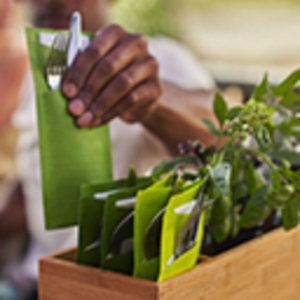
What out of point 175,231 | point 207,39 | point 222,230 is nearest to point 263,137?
point 222,230

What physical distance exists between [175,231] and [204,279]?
0.09 m

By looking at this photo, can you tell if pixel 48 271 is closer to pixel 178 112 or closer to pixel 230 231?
pixel 230 231

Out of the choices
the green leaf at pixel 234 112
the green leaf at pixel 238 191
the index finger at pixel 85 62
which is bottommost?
the green leaf at pixel 238 191

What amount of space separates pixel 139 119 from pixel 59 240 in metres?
0.35

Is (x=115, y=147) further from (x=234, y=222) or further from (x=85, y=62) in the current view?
(x=234, y=222)

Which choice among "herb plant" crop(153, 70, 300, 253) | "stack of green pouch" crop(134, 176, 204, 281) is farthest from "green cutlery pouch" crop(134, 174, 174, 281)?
"herb plant" crop(153, 70, 300, 253)

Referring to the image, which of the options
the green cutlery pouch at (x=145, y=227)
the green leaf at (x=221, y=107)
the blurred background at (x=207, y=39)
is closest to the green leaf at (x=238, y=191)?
the green leaf at (x=221, y=107)

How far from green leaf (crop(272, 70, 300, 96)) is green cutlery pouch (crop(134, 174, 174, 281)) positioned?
0.37 metres

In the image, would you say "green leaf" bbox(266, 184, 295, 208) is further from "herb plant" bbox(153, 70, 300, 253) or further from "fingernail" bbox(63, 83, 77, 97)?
"fingernail" bbox(63, 83, 77, 97)

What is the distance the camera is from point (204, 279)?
828 millimetres

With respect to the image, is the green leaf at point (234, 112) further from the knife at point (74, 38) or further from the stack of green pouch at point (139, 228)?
the knife at point (74, 38)

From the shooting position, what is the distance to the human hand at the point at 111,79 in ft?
3.44

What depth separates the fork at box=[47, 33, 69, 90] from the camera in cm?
101

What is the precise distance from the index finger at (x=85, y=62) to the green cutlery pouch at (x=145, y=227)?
1.08 ft
